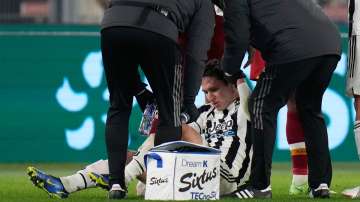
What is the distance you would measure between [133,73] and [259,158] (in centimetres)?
100

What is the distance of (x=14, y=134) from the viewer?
13.8 metres

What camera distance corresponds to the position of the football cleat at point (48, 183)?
833cm

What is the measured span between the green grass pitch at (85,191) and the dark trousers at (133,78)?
15.1 inches

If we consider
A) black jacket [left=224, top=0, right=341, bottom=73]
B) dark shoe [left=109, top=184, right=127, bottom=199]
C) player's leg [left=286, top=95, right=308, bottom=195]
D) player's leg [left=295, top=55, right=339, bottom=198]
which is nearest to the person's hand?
player's leg [left=286, top=95, right=308, bottom=195]

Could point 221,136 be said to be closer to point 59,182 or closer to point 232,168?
point 232,168

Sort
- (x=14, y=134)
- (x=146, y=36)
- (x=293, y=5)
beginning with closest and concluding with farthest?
(x=146, y=36), (x=293, y=5), (x=14, y=134)

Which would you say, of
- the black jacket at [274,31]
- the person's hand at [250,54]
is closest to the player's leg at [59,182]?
the black jacket at [274,31]

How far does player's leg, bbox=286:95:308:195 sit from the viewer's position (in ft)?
30.9

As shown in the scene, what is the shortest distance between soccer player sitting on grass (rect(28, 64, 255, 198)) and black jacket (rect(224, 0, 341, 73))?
1.54ft

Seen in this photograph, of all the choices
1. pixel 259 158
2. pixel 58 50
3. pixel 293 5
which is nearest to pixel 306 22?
pixel 293 5

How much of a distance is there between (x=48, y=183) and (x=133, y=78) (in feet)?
3.00

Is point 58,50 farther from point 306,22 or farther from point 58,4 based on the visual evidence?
point 306,22

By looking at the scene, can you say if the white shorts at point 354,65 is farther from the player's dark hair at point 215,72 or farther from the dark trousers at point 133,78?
the dark trousers at point 133,78

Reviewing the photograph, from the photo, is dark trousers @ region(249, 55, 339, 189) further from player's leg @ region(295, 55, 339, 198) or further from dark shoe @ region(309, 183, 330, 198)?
dark shoe @ region(309, 183, 330, 198)
